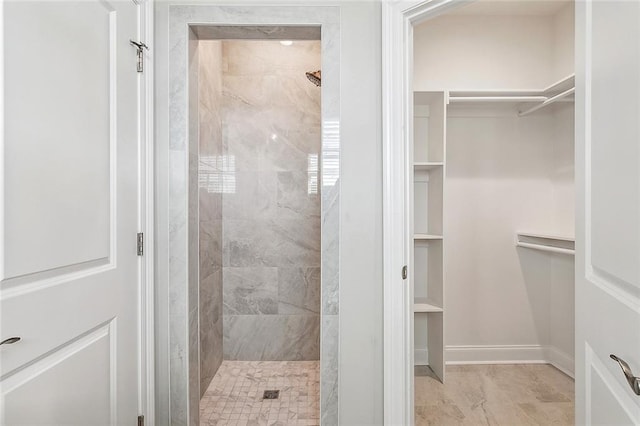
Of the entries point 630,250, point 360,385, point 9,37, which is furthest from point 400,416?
point 9,37

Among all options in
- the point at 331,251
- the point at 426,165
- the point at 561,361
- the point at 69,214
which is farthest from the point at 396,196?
the point at 561,361

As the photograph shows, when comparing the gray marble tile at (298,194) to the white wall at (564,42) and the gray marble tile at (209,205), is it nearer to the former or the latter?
the gray marble tile at (209,205)

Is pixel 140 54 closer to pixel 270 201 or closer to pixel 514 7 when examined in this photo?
pixel 270 201

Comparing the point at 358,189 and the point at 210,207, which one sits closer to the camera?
the point at 358,189

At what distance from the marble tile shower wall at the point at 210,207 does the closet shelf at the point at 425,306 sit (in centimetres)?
141

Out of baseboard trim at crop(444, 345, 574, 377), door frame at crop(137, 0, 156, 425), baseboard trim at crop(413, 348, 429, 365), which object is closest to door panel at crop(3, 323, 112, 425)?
door frame at crop(137, 0, 156, 425)

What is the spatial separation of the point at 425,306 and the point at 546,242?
1.01 m

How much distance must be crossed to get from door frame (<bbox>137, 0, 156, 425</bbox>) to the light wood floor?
1.51 metres

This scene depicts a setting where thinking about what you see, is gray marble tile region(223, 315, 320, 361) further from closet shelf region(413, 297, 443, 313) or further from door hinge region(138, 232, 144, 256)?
door hinge region(138, 232, 144, 256)

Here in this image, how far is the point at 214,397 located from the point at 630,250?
7.87 ft

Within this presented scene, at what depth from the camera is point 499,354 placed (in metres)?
2.95

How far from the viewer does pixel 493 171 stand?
116 inches

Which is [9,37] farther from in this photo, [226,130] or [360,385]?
[226,130]

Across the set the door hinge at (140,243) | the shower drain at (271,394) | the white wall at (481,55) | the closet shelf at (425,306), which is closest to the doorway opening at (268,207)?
the shower drain at (271,394)
